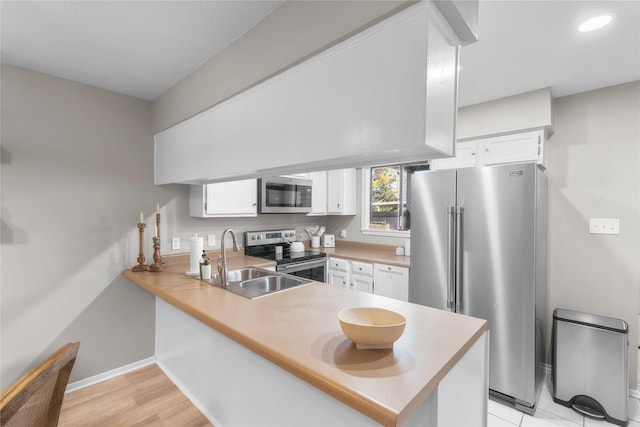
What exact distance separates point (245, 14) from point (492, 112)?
2.27 m

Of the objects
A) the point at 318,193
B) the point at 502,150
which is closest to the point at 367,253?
the point at 318,193

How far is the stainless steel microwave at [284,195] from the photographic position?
10.1 ft

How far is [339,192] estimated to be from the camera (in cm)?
389

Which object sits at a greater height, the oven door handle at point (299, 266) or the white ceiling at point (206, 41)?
the white ceiling at point (206, 41)

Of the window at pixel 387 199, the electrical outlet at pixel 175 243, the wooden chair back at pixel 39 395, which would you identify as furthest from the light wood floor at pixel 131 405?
the window at pixel 387 199

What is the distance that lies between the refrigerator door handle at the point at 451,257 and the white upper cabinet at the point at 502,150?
505mm

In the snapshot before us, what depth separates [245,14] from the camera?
1396 millimetres

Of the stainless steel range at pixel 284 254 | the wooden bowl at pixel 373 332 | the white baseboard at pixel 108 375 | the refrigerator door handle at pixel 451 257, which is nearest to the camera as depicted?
the wooden bowl at pixel 373 332

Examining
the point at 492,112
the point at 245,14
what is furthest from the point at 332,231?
the point at 245,14

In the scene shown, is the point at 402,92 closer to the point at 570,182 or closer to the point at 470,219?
the point at 470,219

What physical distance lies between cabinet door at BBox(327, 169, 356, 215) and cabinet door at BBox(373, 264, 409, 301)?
1.08m

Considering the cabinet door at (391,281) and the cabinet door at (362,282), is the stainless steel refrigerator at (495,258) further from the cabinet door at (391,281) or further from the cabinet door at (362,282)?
the cabinet door at (362,282)

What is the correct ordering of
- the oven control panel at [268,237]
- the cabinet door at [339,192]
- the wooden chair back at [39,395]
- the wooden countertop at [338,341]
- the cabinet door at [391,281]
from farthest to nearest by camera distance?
the cabinet door at [339,192]
the oven control panel at [268,237]
the cabinet door at [391,281]
the wooden countertop at [338,341]
the wooden chair back at [39,395]

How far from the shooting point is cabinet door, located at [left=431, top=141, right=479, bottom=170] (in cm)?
273
